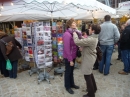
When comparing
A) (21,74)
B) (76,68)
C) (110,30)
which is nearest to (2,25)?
(21,74)

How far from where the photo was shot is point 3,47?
435 centimetres

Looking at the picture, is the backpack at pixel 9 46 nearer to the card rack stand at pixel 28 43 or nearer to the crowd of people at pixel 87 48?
the crowd of people at pixel 87 48

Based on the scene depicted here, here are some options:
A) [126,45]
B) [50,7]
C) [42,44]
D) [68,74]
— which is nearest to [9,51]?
[42,44]

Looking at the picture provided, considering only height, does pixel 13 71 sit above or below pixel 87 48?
below

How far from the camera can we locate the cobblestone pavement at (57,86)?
3666mm

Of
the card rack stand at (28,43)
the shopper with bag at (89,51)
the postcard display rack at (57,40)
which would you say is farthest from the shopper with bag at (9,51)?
the shopper with bag at (89,51)

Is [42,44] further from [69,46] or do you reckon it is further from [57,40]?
[69,46]

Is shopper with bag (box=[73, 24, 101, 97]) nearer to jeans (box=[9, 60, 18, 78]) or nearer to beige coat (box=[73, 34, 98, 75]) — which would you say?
beige coat (box=[73, 34, 98, 75])

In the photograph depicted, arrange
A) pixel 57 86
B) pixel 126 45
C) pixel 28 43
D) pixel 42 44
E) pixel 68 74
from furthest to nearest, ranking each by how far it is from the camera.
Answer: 1. pixel 28 43
2. pixel 126 45
3. pixel 42 44
4. pixel 57 86
5. pixel 68 74

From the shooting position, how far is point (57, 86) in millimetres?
4098

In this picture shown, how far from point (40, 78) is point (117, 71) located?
8.90 feet

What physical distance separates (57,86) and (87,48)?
166 centimetres

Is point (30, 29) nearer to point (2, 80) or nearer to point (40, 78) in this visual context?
point (40, 78)

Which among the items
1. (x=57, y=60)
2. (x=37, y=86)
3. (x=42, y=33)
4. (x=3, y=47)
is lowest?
(x=37, y=86)
